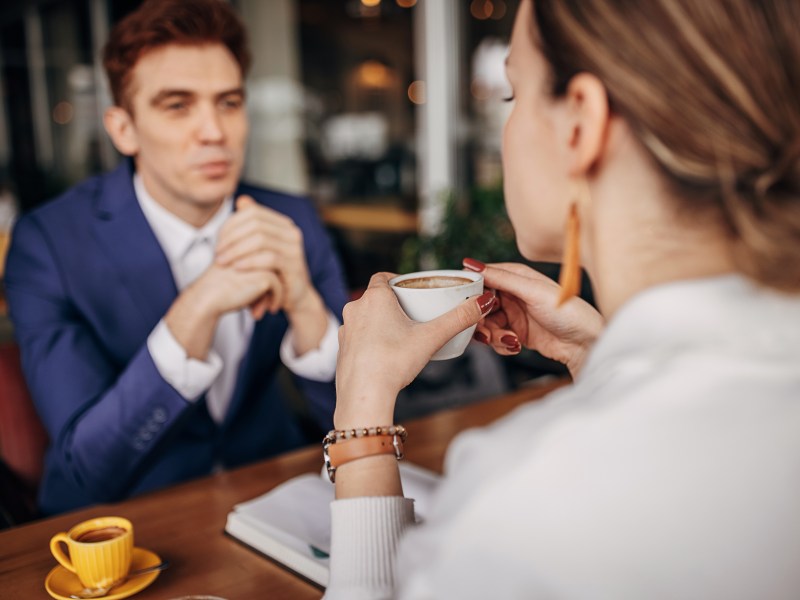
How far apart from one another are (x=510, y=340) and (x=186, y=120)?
1.04 m

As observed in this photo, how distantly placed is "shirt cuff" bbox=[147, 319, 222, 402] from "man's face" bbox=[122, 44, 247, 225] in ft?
1.43

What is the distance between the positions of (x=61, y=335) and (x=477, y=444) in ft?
4.06

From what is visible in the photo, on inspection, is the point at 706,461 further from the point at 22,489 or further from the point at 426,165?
the point at 426,165

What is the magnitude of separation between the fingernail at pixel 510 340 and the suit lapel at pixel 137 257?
932 millimetres

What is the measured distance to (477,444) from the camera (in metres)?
0.69

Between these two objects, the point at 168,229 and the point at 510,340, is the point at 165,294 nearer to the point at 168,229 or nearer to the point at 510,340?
the point at 168,229

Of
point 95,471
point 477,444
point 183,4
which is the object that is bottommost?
point 95,471

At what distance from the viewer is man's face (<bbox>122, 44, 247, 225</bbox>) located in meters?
1.81

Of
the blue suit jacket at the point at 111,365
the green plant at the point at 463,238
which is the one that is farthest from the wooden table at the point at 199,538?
the green plant at the point at 463,238

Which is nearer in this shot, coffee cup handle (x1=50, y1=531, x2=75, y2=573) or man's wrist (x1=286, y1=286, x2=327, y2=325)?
coffee cup handle (x1=50, y1=531, x2=75, y2=573)

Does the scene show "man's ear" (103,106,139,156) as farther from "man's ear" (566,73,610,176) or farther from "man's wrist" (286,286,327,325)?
"man's ear" (566,73,610,176)

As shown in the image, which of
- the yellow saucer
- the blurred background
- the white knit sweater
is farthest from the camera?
the blurred background

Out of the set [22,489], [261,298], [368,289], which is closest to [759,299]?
[368,289]

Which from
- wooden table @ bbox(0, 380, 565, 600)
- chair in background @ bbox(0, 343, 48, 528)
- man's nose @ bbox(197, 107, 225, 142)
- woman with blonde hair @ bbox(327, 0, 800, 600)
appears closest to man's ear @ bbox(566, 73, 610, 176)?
woman with blonde hair @ bbox(327, 0, 800, 600)
